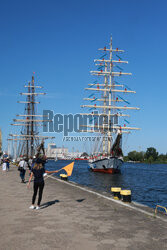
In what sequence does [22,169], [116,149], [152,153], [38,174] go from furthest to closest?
[152,153]
[116,149]
[22,169]
[38,174]

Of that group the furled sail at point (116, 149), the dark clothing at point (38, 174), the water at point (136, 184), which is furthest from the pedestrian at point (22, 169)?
the furled sail at point (116, 149)

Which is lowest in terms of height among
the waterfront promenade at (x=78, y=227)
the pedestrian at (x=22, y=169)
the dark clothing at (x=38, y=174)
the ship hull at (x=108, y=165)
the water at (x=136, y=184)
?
the water at (x=136, y=184)

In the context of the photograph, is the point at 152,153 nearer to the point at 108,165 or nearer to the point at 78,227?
the point at 108,165

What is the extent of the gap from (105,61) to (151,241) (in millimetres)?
68887

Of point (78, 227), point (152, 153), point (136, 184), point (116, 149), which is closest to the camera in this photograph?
point (78, 227)

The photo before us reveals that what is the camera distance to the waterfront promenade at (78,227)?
6.31m

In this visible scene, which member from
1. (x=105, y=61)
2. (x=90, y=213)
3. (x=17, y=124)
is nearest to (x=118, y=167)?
(x=105, y=61)

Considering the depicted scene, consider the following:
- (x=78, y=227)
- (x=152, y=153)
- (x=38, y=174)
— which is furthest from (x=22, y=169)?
(x=152, y=153)

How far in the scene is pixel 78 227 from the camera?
7742 millimetres

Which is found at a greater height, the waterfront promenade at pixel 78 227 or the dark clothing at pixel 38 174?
the dark clothing at pixel 38 174

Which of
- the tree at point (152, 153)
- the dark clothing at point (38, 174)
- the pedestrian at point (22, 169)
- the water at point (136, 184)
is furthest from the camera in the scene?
the tree at point (152, 153)

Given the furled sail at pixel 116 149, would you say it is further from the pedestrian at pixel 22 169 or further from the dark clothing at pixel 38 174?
the dark clothing at pixel 38 174

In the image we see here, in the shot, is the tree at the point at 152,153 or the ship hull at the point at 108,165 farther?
the tree at the point at 152,153

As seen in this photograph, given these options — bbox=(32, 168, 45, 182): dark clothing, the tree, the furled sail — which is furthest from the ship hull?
the tree
